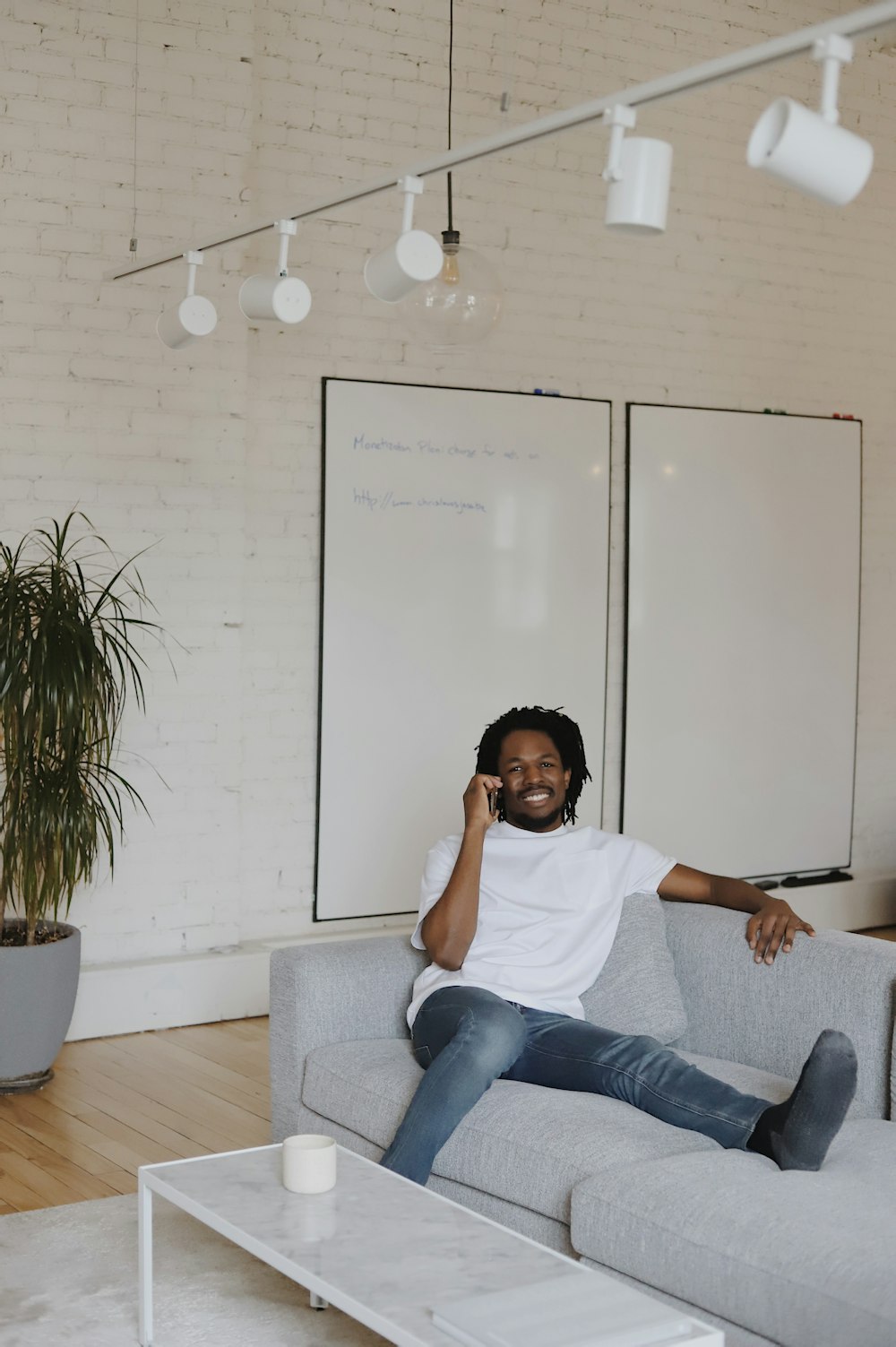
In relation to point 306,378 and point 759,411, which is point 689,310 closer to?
point 759,411

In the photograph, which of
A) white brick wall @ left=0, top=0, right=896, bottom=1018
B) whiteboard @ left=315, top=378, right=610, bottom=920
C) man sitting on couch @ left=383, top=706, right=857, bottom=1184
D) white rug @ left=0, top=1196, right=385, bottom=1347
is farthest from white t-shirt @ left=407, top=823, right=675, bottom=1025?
whiteboard @ left=315, top=378, right=610, bottom=920

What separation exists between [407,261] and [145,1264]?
1.72 m

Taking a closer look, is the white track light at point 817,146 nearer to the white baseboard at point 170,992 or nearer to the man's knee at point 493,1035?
the man's knee at point 493,1035

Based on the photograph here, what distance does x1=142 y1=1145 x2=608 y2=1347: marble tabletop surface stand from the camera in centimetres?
189

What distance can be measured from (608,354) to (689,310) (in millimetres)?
449

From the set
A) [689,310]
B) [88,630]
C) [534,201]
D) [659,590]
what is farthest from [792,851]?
[88,630]

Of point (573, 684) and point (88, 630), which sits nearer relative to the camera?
point (88, 630)

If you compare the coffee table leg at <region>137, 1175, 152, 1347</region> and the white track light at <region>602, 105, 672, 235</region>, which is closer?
the white track light at <region>602, 105, 672, 235</region>

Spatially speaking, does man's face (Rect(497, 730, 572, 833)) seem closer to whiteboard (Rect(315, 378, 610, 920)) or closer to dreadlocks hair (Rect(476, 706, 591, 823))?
dreadlocks hair (Rect(476, 706, 591, 823))

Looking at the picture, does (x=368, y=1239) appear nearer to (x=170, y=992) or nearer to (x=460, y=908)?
(x=460, y=908)

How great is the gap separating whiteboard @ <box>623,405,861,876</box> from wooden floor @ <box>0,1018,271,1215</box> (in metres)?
2.03

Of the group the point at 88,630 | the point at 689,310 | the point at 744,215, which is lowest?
the point at 88,630

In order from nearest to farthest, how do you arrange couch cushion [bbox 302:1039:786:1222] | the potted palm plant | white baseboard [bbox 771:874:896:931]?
couch cushion [bbox 302:1039:786:1222] < the potted palm plant < white baseboard [bbox 771:874:896:931]

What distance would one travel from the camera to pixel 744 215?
Answer: 19.6 feet
